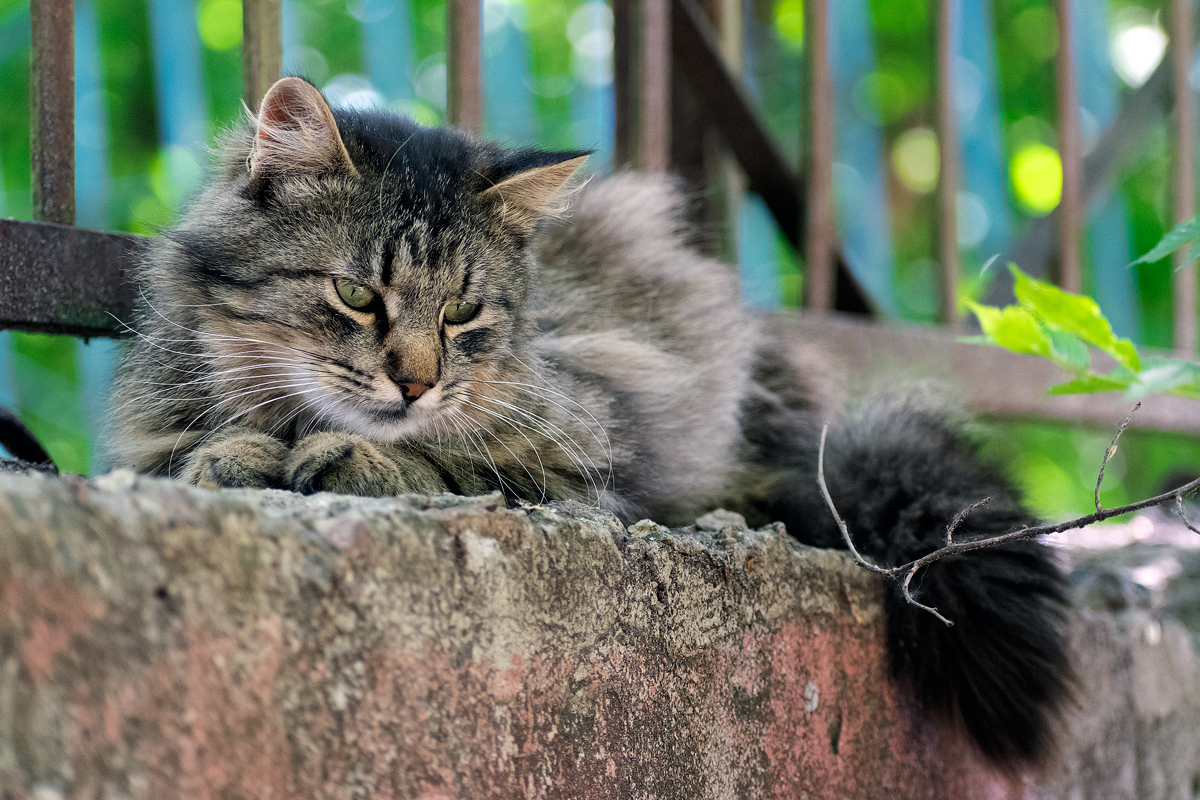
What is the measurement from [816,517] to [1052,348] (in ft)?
2.29

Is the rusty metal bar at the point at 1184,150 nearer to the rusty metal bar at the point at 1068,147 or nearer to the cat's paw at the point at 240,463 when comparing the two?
the rusty metal bar at the point at 1068,147

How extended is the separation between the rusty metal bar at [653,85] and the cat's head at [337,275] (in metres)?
0.89

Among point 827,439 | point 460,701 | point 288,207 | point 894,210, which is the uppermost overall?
point 894,210

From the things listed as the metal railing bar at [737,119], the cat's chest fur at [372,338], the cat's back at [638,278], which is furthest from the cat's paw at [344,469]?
the metal railing bar at [737,119]

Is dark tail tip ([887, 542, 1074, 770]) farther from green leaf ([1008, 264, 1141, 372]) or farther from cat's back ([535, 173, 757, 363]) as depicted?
cat's back ([535, 173, 757, 363])

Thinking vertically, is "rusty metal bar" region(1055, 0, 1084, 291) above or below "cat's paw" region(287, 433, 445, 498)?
above

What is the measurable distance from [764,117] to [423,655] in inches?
106

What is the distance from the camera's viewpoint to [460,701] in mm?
1103

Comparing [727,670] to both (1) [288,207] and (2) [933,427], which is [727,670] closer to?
(2) [933,427]

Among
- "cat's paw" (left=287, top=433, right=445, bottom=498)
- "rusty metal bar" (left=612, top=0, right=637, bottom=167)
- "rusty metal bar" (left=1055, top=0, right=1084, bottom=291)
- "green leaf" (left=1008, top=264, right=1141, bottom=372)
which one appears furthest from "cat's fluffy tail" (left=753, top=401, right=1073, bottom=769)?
"rusty metal bar" (left=1055, top=0, right=1084, bottom=291)

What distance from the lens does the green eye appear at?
160 cm

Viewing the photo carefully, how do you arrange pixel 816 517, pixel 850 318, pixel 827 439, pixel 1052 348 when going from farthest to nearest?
pixel 850 318
pixel 827 439
pixel 816 517
pixel 1052 348

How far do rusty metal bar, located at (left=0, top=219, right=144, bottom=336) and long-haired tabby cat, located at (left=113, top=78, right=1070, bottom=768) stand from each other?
0.39 ft

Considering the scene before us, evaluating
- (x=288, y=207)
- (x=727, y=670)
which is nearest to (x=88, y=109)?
(x=288, y=207)
